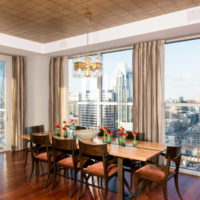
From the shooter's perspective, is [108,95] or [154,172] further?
[108,95]

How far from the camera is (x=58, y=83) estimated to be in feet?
19.2

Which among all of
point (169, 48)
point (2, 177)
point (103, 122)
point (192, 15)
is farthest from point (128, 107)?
point (2, 177)

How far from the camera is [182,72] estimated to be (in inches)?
162

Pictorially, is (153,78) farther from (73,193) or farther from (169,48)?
(73,193)

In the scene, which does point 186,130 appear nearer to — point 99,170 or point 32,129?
point 99,170

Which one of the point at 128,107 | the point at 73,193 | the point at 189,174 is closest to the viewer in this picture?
the point at 73,193

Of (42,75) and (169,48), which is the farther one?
(42,75)

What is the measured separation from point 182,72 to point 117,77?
1529 mm

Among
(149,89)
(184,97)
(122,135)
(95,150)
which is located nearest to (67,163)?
(95,150)

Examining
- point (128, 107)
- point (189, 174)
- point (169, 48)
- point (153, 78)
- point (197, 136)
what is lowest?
point (189, 174)

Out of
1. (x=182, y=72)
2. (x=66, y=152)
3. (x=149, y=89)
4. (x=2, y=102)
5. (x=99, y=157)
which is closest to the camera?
(x=99, y=157)

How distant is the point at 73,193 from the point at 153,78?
2.57 metres

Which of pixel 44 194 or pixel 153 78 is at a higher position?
pixel 153 78

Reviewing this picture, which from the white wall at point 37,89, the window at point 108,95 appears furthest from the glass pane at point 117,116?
the white wall at point 37,89
